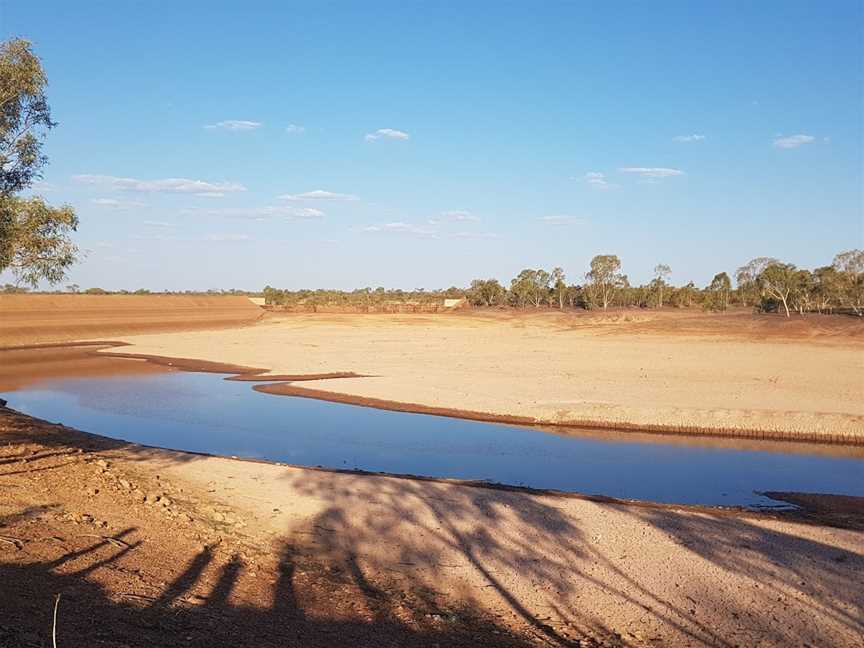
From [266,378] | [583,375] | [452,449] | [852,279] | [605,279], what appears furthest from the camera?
[605,279]

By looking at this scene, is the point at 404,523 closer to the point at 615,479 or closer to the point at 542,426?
the point at 615,479

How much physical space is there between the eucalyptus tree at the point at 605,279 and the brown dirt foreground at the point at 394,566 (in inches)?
3186

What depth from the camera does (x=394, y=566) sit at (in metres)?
10.5

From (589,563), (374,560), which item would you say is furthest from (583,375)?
(374,560)

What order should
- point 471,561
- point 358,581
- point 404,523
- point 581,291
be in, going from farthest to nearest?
point 581,291, point 404,523, point 471,561, point 358,581

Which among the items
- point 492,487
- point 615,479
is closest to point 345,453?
point 492,487

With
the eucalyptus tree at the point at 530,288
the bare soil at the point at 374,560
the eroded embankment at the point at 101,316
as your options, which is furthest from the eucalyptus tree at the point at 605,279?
the bare soil at the point at 374,560

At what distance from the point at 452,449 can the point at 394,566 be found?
1058 cm

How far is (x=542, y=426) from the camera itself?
24.4m

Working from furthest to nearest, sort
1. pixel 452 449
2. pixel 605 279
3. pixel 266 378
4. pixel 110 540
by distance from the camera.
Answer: pixel 605 279 < pixel 266 378 < pixel 452 449 < pixel 110 540

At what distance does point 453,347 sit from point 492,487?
35324 millimetres

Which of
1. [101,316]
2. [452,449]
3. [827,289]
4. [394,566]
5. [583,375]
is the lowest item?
[452,449]

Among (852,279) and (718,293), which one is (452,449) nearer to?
(852,279)

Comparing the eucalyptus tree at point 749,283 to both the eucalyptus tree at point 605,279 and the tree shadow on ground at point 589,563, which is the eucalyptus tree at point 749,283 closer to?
the eucalyptus tree at point 605,279
